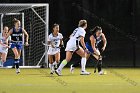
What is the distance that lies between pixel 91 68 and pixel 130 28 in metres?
2.56

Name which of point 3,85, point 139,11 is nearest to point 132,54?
point 139,11

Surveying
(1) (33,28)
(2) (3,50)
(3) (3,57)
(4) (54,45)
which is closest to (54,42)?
(4) (54,45)

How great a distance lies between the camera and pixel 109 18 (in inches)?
994

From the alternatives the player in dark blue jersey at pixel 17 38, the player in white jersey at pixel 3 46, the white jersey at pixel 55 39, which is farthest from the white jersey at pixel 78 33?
the player in white jersey at pixel 3 46

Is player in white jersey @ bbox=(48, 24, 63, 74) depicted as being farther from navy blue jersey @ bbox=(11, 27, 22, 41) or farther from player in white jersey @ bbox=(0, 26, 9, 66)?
player in white jersey @ bbox=(0, 26, 9, 66)

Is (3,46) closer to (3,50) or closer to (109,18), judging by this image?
(3,50)

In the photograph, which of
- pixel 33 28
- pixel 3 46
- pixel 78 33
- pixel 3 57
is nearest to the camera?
pixel 78 33

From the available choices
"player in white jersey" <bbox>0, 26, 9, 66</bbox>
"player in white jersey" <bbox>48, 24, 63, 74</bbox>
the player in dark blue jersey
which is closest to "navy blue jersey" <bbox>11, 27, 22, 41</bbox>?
the player in dark blue jersey

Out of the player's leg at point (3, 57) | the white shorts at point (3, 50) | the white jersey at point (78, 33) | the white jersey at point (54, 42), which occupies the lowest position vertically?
the player's leg at point (3, 57)

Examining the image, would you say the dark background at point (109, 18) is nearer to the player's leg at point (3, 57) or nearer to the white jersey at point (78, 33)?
the player's leg at point (3, 57)

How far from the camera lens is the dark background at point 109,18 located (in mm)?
25227

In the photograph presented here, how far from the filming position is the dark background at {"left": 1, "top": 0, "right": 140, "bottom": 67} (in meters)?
25.2

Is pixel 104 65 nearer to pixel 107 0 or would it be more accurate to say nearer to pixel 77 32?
pixel 107 0

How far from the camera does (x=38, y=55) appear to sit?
25.3 m
